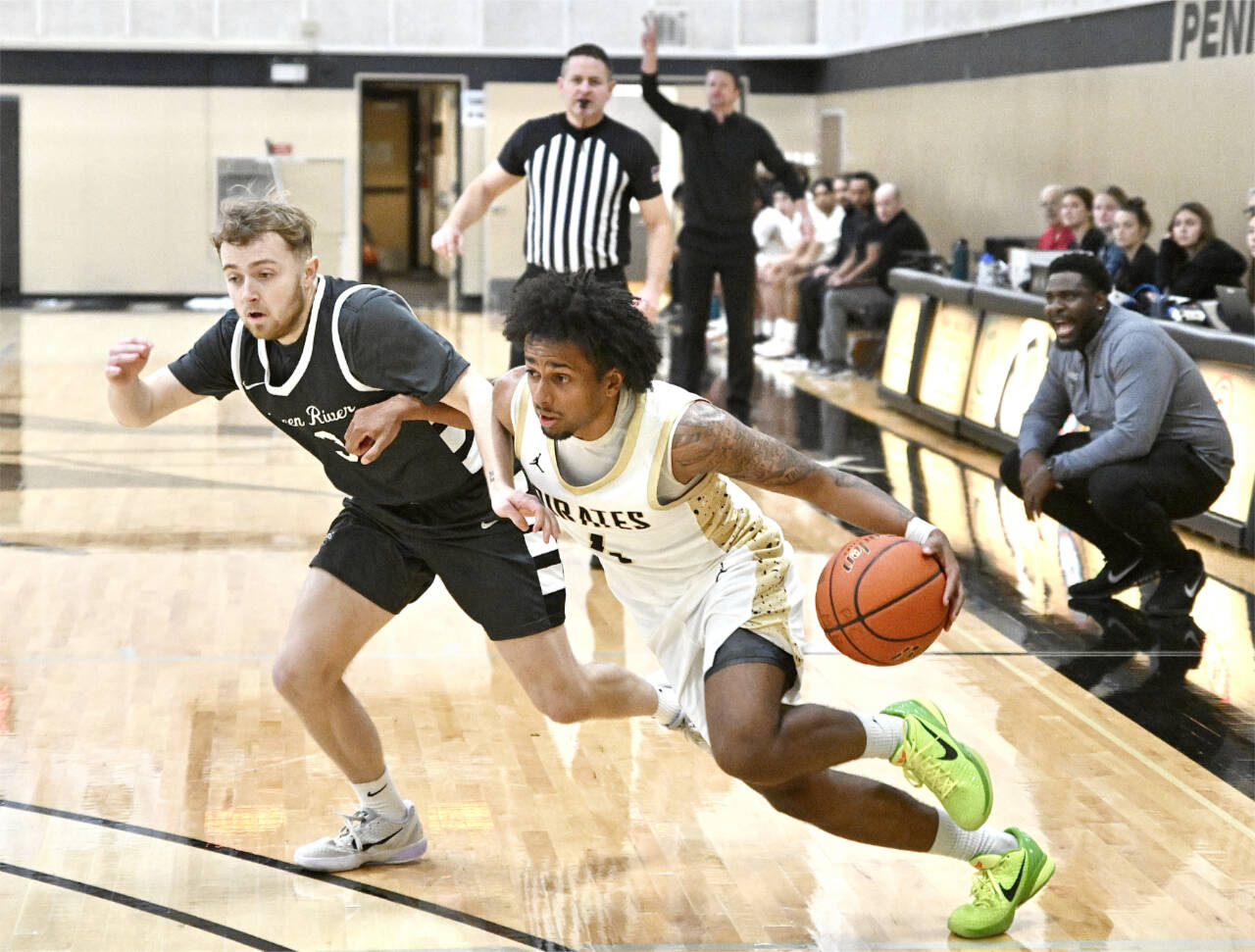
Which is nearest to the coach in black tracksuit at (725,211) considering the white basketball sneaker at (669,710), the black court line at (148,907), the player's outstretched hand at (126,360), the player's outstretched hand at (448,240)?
the player's outstretched hand at (448,240)

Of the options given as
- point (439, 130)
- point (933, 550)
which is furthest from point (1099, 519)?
point (439, 130)

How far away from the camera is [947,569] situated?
315 centimetres

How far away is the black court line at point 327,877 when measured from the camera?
10.6 ft

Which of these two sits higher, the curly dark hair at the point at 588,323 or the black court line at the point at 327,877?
the curly dark hair at the point at 588,323

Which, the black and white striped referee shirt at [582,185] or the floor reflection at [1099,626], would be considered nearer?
the floor reflection at [1099,626]

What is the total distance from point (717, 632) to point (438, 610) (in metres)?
2.92

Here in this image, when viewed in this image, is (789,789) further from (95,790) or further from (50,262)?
(50,262)

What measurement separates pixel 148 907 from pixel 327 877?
0.39 metres

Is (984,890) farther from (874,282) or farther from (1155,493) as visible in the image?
(874,282)

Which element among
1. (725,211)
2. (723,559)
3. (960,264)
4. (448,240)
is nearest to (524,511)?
(723,559)

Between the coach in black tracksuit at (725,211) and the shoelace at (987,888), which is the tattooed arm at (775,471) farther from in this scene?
the coach in black tracksuit at (725,211)

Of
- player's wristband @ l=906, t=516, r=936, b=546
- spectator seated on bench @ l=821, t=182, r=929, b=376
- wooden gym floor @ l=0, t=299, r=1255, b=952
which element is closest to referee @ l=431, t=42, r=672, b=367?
wooden gym floor @ l=0, t=299, r=1255, b=952

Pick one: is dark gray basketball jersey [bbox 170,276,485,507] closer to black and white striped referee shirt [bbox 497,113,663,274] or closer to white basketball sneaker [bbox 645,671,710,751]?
white basketball sneaker [bbox 645,671,710,751]

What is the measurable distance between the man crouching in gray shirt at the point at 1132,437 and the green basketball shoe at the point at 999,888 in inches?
101
